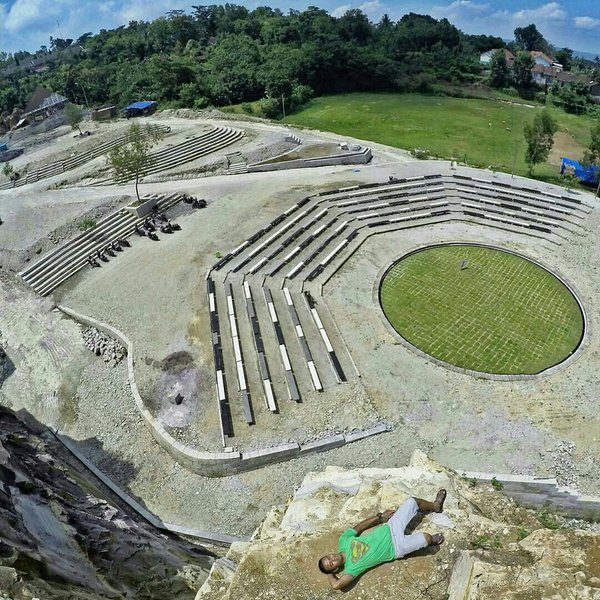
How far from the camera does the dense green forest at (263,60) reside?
210 ft

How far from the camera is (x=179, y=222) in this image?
31.0m

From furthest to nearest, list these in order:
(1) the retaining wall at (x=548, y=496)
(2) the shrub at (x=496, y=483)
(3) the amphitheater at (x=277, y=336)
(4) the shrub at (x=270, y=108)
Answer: (4) the shrub at (x=270, y=108)
(3) the amphitheater at (x=277, y=336)
(1) the retaining wall at (x=548, y=496)
(2) the shrub at (x=496, y=483)

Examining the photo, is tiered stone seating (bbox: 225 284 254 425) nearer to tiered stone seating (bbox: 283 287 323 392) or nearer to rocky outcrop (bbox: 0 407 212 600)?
tiered stone seating (bbox: 283 287 323 392)

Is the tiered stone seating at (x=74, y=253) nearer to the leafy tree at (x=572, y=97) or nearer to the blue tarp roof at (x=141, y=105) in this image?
the blue tarp roof at (x=141, y=105)

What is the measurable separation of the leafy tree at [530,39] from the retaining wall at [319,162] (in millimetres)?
112121

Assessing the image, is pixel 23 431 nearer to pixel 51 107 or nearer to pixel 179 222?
pixel 179 222

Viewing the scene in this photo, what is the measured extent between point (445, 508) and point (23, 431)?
1335 cm

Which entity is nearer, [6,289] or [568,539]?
[568,539]

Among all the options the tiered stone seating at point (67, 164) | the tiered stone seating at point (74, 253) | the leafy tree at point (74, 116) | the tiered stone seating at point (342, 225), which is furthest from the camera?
the leafy tree at point (74, 116)


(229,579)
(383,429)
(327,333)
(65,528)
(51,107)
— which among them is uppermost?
(51,107)

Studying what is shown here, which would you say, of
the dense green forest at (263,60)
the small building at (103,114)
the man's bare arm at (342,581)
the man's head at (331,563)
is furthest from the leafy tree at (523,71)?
the man's bare arm at (342,581)

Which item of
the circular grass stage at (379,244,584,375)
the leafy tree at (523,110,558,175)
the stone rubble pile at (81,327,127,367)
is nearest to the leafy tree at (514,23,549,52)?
the leafy tree at (523,110,558,175)

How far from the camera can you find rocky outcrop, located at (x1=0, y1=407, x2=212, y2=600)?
7242 mm

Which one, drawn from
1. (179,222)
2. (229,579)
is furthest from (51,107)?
(229,579)
